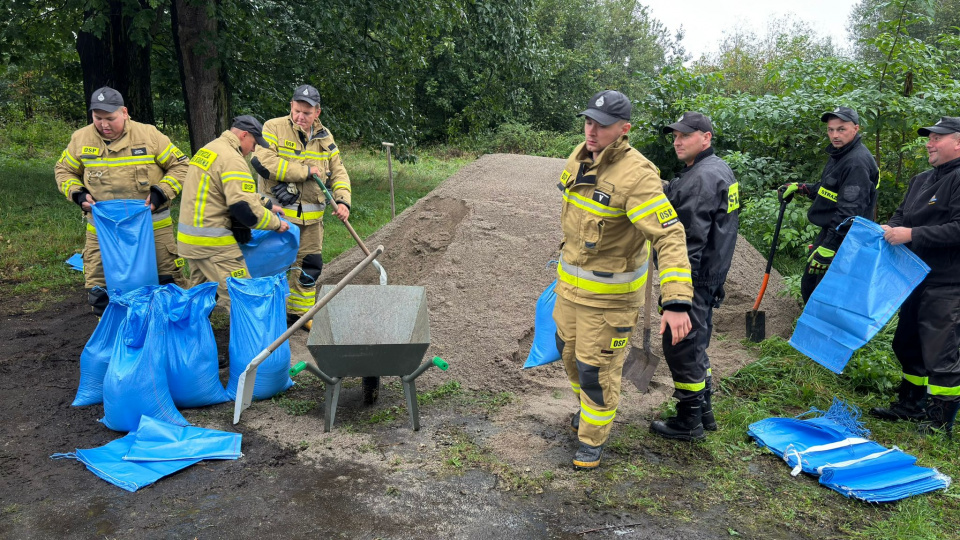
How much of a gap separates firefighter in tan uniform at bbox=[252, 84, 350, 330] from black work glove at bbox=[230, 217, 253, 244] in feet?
2.01

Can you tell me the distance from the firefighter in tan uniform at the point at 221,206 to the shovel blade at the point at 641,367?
8.86 feet

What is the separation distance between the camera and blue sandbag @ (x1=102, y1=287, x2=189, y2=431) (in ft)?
12.8

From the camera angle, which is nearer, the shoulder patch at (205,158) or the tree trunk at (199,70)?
the shoulder patch at (205,158)

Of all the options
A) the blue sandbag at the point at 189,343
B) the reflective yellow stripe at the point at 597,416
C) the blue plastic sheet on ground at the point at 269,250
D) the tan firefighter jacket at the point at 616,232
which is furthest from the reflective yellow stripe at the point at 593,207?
the blue plastic sheet on ground at the point at 269,250

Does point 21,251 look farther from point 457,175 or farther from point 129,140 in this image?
point 457,175

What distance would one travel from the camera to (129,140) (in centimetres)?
538

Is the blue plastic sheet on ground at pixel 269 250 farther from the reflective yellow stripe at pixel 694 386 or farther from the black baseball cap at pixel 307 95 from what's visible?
the reflective yellow stripe at pixel 694 386

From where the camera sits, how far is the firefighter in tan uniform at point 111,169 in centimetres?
527

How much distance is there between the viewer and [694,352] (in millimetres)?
3906

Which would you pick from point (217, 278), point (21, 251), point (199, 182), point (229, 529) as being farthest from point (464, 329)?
point (21, 251)

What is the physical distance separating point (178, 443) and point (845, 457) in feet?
12.0

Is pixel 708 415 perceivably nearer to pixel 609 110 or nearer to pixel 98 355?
pixel 609 110

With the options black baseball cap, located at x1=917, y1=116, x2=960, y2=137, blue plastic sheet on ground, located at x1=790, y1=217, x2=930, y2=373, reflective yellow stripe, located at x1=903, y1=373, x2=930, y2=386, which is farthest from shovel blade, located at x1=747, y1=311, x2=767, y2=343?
black baseball cap, located at x1=917, y1=116, x2=960, y2=137

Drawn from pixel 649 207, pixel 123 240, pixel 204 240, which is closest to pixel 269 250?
pixel 204 240
